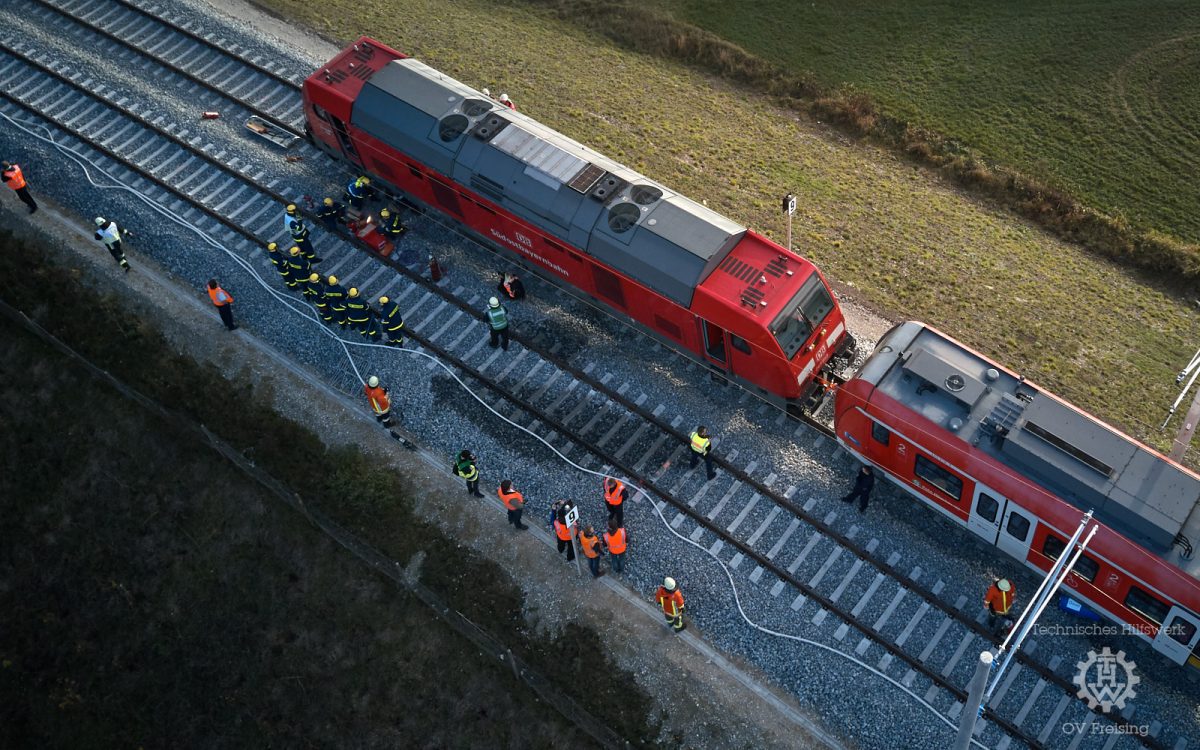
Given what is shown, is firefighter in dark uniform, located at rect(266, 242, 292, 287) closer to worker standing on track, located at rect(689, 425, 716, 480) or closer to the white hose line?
the white hose line

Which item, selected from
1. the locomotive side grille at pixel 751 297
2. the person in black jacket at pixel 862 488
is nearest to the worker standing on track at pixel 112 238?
the locomotive side grille at pixel 751 297

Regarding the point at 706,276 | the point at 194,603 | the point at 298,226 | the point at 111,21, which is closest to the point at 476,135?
the point at 298,226

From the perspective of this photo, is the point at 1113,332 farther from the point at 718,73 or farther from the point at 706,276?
the point at 718,73

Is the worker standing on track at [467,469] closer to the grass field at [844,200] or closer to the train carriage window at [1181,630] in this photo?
the grass field at [844,200]

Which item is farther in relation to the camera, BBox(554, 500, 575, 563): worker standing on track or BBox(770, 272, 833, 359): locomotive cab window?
BBox(770, 272, 833, 359): locomotive cab window

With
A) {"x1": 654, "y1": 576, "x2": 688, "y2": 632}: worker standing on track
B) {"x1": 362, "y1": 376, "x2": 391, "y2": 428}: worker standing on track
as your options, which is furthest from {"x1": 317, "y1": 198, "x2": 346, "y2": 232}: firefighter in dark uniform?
{"x1": 654, "y1": 576, "x2": 688, "y2": 632}: worker standing on track

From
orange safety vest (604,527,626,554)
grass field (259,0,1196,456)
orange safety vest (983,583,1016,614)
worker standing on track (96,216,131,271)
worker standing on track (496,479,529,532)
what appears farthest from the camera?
worker standing on track (96,216,131,271)
